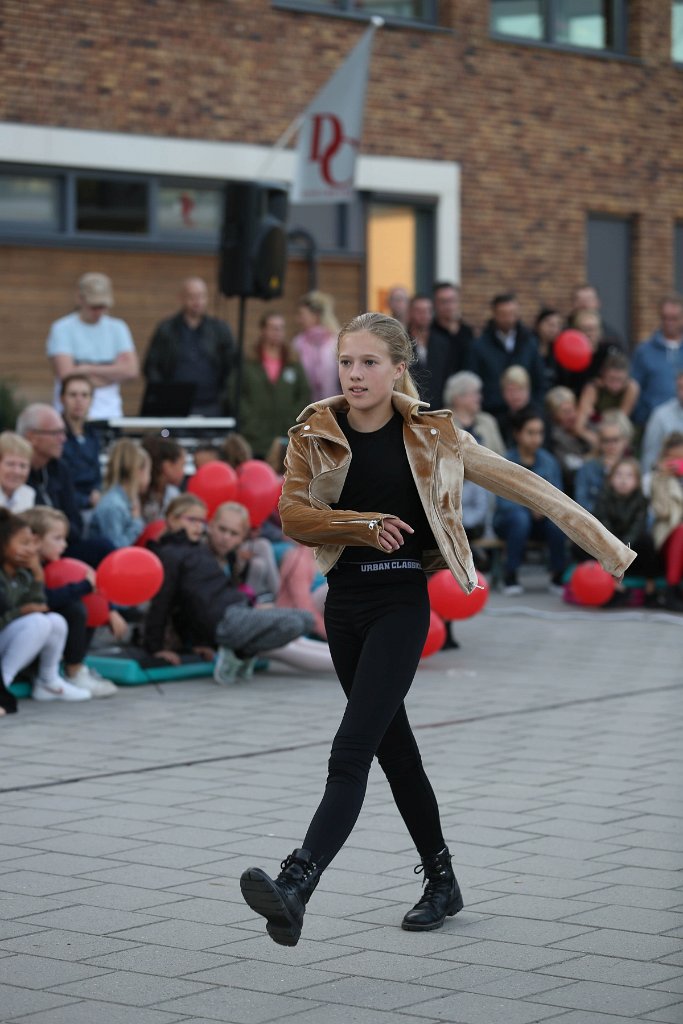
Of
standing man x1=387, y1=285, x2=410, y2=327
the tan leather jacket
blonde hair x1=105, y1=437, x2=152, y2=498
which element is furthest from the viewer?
standing man x1=387, y1=285, x2=410, y2=327

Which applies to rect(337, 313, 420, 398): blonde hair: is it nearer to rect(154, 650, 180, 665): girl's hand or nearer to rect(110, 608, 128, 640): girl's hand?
rect(110, 608, 128, 640): girl's hand

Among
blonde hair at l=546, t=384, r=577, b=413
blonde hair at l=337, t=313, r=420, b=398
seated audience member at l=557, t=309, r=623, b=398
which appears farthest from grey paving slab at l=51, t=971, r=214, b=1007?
seated audience member at l=557, t=309, r=623, b=398

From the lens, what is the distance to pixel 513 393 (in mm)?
16297

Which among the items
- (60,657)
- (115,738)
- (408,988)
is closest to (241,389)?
(60,657)

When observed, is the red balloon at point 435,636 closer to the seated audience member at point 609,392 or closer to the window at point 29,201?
the seated audience member at point 609,392

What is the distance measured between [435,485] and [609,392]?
12273mm

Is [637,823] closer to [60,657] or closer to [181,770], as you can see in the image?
[181,770]

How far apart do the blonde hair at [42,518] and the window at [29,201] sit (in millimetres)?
7864

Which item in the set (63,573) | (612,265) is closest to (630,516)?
(63,573)

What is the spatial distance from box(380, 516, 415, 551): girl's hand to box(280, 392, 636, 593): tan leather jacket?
133 mm

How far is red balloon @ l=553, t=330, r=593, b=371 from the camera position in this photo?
57.5 feet

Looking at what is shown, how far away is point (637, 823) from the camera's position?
22.9 feet

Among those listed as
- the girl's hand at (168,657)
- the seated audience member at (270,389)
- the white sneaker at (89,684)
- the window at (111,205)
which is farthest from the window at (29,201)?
the white sneaker at (89,684)

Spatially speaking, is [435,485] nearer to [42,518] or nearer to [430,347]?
[42,518]
